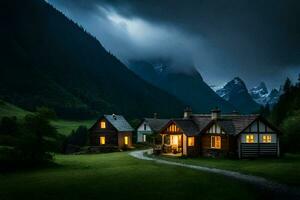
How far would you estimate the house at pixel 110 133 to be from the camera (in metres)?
78.6

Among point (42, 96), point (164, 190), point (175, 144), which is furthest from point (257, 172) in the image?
point (42, 96)

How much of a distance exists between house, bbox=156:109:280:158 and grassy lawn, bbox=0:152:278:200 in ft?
66.0

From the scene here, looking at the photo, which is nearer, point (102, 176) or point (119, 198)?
point (119, 198)

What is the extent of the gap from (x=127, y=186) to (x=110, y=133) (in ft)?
174

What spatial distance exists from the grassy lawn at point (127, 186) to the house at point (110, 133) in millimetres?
43759

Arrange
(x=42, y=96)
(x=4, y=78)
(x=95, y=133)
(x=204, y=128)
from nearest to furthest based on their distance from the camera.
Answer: (x=204, y=128)
(x=95, y=133)
(x=42, y=96)
(x=4, y=78)

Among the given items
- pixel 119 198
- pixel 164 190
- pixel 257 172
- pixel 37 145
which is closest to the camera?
pixel 119 198

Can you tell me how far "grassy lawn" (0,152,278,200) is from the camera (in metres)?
23.8

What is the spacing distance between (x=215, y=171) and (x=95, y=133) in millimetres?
49531

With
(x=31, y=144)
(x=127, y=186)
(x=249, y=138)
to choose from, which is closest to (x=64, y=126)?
(x=31, y=144)

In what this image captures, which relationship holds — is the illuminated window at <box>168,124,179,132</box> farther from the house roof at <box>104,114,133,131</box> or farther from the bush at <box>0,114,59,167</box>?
the house roof at <box>104,114,133,131</box>

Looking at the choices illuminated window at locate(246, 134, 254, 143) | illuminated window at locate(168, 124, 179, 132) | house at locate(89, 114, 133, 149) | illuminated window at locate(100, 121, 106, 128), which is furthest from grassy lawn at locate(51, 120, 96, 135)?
illuminated window at locate(246, 134, 254, 143)

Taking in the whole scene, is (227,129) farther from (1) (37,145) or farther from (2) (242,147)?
(1) (37,145)

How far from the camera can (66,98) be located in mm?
196750
